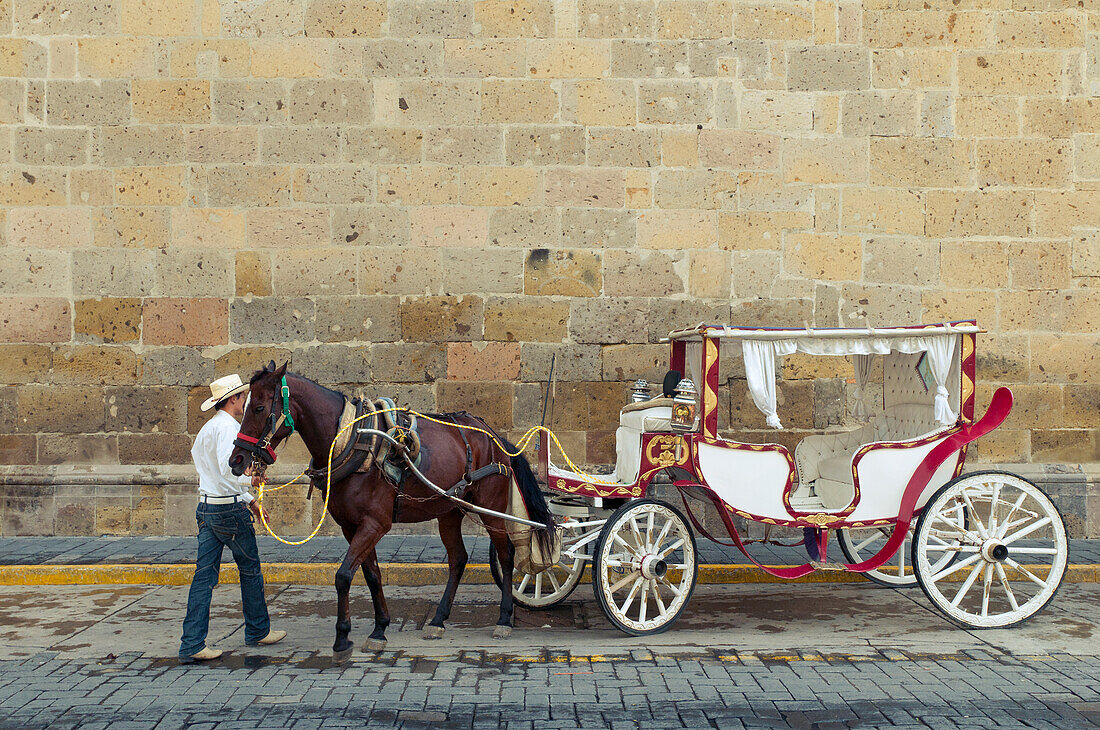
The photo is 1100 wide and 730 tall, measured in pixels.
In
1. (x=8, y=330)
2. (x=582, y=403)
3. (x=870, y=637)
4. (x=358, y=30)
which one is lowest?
(x=870, y=637)

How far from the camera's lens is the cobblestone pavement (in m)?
7.89

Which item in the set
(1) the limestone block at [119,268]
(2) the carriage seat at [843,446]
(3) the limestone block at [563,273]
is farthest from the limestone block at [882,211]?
(1) the limestone block at [119,268]

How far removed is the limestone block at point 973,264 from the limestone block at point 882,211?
15.1 inches

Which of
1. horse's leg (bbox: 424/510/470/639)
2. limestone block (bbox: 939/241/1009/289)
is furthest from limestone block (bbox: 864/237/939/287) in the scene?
horse's leg (bbox: 424/510/470/639)

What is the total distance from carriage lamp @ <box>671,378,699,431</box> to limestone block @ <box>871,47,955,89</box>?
5193 millimetres

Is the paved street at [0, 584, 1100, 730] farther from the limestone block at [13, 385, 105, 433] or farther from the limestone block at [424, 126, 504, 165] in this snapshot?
the limestone block at [424, 126, 504, 165]

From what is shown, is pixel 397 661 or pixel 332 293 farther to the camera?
pixel 332 293

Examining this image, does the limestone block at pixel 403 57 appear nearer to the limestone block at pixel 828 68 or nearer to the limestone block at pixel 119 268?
the limestone block at pixel 119 268

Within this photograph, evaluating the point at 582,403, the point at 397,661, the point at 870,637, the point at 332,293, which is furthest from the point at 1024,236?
the point at 397,661

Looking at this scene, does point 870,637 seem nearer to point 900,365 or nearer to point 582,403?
point 900,365

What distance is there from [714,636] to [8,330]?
297 inches

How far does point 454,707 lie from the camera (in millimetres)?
4535

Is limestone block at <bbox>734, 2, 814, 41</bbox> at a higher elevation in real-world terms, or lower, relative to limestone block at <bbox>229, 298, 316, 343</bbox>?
higher

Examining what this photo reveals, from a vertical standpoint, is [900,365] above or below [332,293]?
below
